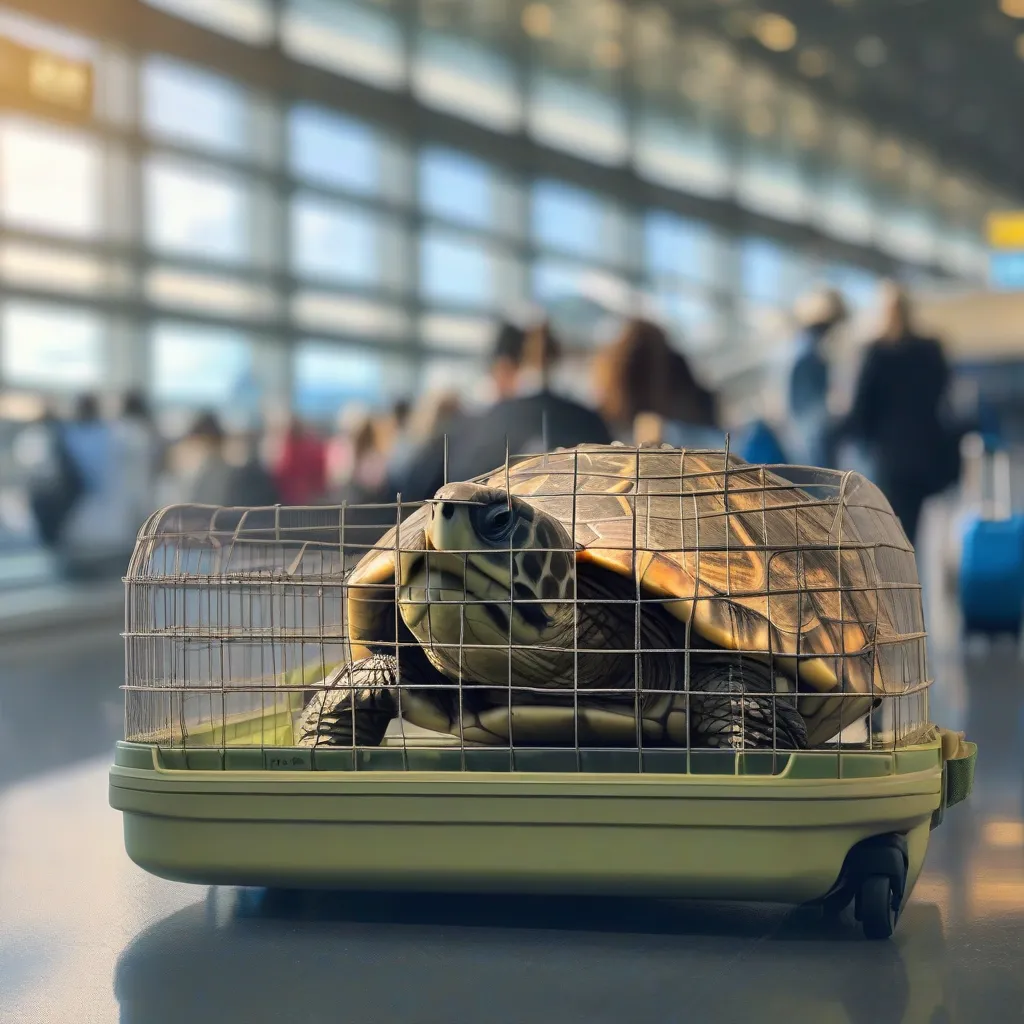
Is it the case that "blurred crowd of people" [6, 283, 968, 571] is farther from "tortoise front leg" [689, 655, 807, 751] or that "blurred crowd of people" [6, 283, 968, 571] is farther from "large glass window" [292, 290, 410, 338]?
"large glass window" [292, 290, 410, 338]

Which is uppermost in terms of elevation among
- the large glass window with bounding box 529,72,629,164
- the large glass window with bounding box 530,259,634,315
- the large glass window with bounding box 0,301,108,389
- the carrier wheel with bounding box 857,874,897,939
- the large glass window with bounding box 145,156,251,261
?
the large glass window with bounding box 529,72,629,164

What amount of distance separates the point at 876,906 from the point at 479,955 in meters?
0.66

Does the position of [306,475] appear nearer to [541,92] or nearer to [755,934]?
[541,92]

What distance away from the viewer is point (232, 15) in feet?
35.1

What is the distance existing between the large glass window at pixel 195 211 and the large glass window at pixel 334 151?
2.26 ft

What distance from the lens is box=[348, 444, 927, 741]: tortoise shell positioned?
2.31 meters

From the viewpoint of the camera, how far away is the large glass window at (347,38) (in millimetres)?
11109

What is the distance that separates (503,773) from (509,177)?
10.5 meters

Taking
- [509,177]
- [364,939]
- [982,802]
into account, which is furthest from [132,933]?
[509,177]

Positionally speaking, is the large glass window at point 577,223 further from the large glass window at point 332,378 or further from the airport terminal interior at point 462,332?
the large glass window at point 332,378

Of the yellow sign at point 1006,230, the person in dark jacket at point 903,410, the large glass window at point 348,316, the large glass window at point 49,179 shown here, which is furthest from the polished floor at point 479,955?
the yellow sign at point 1006,230

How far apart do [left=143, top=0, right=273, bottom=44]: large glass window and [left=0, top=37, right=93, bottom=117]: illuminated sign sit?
51.6 inches

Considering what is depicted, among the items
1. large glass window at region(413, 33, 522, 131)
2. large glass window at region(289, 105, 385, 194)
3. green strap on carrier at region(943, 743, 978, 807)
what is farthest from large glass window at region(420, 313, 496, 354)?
green strap on carrier at region(943, 743, 978, 807)

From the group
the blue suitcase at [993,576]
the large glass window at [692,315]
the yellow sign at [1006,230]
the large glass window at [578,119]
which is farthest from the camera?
the yellow sign at [1006,230]
